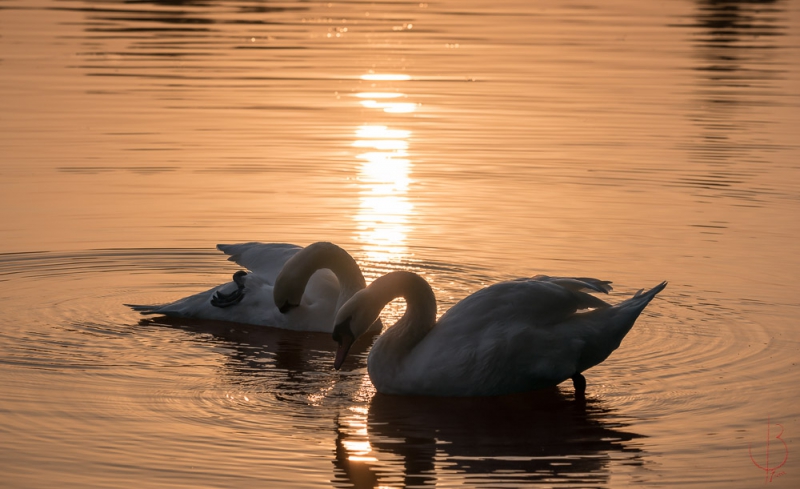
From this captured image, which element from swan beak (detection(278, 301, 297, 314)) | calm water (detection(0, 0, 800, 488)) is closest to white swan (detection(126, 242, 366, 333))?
swan beak (detection(278, 301, 297, 314))

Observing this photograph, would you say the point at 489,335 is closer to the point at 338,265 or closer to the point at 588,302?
the point at 588,302

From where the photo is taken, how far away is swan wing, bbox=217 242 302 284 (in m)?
11.9

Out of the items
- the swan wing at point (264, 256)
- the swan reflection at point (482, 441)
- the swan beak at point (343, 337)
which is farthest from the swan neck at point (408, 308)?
the swan wing at point (264, 256)

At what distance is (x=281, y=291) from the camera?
10945 millimetres

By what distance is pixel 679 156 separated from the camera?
18.5 meters

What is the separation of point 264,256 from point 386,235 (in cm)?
217

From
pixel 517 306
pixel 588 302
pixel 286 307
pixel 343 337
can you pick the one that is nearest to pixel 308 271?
pixel 286 307

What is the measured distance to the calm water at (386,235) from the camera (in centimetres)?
802

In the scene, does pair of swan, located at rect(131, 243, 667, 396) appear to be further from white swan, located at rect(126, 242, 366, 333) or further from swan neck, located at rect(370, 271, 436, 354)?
white swan, located at rect(126, 242, 366, 333)

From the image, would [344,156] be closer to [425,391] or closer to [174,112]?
[174,112]

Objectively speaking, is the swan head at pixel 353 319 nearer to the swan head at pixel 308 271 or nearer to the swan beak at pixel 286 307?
the swan head at pixel 308 271

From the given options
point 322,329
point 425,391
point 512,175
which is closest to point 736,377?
point 425,391

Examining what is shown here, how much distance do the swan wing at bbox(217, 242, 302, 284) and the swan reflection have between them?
295cm

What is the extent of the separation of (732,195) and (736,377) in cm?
688
